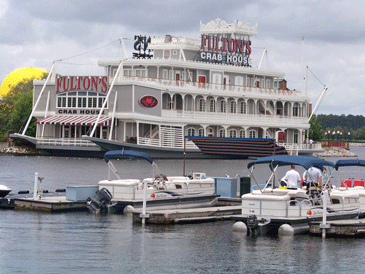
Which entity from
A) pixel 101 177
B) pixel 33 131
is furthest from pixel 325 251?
pixel 33 131

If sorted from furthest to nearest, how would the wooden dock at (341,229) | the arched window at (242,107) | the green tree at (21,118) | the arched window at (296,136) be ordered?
1. the green tree at (21,118)
2. the arched window at (296,136)
3. the arched window at (242,107)
4. the wooden dock at (341,229)

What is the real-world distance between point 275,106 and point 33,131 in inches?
1104

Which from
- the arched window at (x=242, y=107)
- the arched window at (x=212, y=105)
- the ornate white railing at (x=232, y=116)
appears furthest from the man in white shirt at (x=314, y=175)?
the arched window at (x=242, y=107)

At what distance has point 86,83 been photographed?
62.1 m

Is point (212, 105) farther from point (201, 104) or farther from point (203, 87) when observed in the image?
point (203, 87)

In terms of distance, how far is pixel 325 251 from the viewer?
19094 millimetres

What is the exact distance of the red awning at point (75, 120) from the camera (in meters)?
59.7

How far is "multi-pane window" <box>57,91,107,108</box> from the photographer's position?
62094 millimetres

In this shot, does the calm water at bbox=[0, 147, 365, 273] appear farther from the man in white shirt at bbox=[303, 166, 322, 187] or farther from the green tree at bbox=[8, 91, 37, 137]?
the green tree at bbox=[8, 91, 37, 137]

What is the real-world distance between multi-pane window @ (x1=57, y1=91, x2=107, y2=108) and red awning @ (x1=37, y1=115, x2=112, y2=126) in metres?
1.22

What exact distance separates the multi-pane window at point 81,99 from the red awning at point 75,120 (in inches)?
47.9

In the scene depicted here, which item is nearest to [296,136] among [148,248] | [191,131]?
[191,131]

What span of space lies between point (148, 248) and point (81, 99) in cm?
4498

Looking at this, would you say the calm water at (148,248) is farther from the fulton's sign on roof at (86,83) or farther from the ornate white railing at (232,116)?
the ornate white railing at (232,116)
